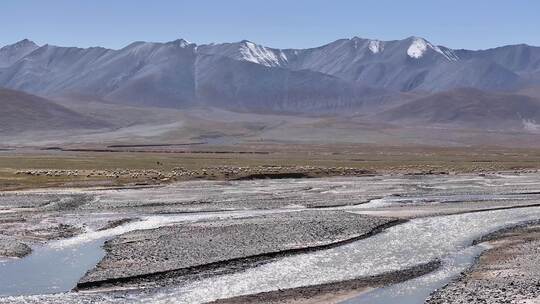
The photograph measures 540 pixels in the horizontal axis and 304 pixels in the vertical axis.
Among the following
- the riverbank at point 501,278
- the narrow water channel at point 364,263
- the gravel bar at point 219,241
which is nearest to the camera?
the riverbank at point 501,278

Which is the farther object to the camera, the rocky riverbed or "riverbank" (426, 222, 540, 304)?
the rocky riverbed

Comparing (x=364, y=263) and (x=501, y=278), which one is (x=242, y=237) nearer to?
(x=364, y=263)

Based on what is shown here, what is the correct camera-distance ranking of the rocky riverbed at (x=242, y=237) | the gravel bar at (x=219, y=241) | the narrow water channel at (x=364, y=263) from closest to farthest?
the narrow water channel at (x=364, y=263)
the rocky riverbed at (x=242, y=237)
the gravel bar at (x=219, y=241)

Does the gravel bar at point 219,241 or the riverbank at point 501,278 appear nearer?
the riverbank at point 501,278

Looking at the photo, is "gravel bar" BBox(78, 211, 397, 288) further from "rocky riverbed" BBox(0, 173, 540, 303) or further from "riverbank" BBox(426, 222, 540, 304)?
"riverbank" BBox(426, 222, 540, 304)

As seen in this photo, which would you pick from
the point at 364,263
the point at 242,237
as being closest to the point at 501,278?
the point at 364,263

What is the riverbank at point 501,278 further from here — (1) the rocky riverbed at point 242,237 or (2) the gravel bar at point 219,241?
(2) the gravel bar at point 219,241

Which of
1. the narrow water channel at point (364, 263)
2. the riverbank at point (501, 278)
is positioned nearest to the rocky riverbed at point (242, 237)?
the narrow water channel at point (364, 263)

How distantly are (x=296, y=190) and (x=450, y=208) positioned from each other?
18.7 m

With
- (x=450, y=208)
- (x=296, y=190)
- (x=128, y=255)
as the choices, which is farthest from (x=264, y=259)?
(x=296, y=190)

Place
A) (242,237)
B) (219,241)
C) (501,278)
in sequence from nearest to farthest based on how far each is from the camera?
(501,278) → (219,241) → (242,237)

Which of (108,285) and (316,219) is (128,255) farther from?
(316,219)

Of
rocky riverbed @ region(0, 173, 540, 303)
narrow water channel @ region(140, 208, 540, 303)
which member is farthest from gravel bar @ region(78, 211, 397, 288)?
narrow water channel @ region(140, 208, 540, 303)

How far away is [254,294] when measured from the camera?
25.9 meters
